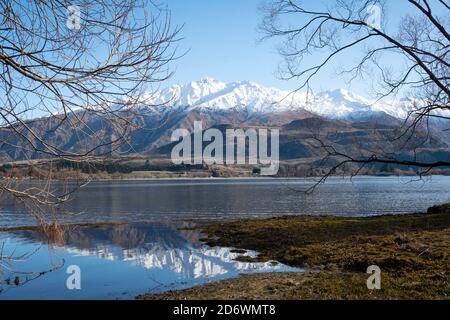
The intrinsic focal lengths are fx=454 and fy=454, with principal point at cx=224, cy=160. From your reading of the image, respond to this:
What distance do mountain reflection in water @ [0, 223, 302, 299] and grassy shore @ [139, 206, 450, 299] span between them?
6.20 feet

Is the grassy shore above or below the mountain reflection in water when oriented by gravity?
above

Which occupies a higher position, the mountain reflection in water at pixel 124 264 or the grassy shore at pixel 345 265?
the grassy shore at pixel 345 265

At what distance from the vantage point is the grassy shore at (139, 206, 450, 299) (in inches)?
561

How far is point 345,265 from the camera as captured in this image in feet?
65.2

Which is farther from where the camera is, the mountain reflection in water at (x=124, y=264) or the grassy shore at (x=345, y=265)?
the mountain reflection in water at (x=124, y=264)

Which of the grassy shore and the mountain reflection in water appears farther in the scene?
the mountain reflection in water

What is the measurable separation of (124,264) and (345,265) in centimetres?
1220

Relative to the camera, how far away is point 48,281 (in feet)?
68.6

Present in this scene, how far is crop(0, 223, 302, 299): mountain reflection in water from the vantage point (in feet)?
62.8

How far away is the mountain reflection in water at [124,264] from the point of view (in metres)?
19.2

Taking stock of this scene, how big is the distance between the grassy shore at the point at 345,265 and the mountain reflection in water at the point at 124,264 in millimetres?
1890

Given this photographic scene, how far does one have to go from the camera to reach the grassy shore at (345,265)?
14.3 metres
